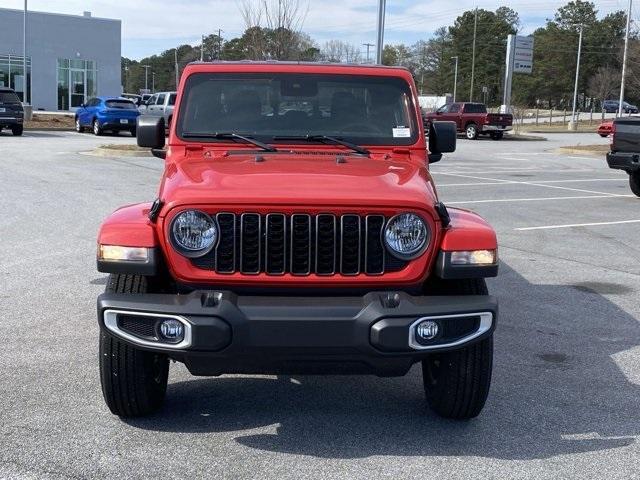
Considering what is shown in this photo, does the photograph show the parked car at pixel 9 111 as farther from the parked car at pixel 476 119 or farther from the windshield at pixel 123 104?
the parked car at pixel 476 119

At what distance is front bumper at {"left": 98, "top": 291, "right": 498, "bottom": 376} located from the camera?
13.0ft

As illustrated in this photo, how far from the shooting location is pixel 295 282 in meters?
4.25

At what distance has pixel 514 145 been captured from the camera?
37719 millimetres

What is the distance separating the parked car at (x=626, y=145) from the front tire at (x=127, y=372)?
12.1 meters

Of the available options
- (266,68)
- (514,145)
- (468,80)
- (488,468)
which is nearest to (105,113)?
(514,145)

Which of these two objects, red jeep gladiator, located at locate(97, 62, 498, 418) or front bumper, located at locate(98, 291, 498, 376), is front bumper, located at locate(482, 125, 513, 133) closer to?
red jeep gladiator, located at locate(97, 62, 498, 418)

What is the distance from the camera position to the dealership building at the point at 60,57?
55719mm

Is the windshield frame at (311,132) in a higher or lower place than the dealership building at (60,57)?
lower

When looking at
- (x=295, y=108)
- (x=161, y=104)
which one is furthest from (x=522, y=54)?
(x=295, y=108)

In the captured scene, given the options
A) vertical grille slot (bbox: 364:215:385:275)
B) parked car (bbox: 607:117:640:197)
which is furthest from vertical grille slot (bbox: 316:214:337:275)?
parked car (bbox: 607:117:640:197)

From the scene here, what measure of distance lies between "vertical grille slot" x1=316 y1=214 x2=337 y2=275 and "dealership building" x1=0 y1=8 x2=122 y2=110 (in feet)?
179

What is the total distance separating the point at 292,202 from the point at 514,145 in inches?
1371

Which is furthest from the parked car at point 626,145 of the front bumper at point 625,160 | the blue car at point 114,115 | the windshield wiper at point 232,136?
the blue car at point 114,115

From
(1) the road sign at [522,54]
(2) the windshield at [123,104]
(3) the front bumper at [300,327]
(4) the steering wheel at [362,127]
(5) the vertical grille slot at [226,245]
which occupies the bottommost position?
(3) the front bumper at [300,327]
